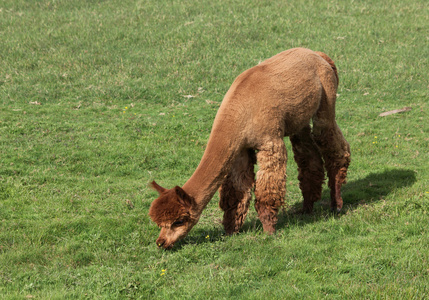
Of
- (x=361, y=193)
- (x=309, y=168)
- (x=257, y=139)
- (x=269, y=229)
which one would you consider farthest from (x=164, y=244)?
(x=361, y=193)

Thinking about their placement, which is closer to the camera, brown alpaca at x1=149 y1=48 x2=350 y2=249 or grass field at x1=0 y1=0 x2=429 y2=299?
grass field at x1=0 y1=0 x2=429 y2=299

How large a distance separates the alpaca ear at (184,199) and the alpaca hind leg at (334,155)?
295 cm

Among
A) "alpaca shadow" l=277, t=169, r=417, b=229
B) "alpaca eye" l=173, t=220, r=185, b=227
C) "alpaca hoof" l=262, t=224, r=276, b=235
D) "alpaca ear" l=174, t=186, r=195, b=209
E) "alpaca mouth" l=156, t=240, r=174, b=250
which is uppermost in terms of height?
"alpaca ear" l=174, t=186, r=195, b=209

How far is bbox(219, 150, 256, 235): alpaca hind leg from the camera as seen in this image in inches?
277

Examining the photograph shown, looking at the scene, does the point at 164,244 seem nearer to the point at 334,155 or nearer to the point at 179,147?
the point at 334,155

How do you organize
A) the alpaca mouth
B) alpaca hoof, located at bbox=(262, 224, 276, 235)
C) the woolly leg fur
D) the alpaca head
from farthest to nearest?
the woolly leg fur → alpaca hoof, located at bbox=(262, 224, 276, 235) → the alpaca mouth → the alpaca head

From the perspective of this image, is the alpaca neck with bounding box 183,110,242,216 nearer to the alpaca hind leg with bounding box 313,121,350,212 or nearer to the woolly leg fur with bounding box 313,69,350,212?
the woolly leg fur with bounding box 313,69,350,212

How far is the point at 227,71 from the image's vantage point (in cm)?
1742

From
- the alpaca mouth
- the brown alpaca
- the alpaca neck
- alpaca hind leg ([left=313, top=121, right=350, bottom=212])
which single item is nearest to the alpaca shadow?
alpaca hind leg ([left=313, top=121, right=350, bottom=212])

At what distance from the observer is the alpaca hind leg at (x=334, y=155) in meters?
8.17

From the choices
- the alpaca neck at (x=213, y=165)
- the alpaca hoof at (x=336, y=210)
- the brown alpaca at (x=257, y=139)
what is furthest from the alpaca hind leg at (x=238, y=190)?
the alpaca hoof at (x=336, y=210)

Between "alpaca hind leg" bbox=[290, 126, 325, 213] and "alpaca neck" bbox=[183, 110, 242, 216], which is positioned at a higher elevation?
"alpaca neck" bbox=[183, 110, 242, 216]

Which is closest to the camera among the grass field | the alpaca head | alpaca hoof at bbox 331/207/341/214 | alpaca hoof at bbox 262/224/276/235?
the grass field

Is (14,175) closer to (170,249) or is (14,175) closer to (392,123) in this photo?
(170,249)
